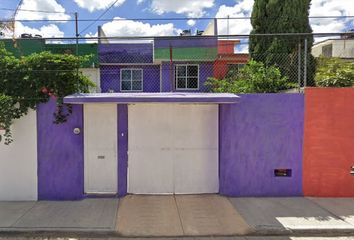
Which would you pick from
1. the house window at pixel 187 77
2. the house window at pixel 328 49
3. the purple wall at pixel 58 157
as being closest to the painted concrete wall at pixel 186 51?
the house window at pixel 187 77

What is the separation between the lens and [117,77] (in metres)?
19.9

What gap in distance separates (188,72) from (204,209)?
457 inches

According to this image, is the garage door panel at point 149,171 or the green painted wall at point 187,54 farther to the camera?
the green painted wall at point 187,54

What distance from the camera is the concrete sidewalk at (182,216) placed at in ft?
21.7

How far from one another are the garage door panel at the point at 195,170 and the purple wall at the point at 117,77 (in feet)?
32.3

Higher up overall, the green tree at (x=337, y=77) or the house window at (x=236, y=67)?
the house window at (x=236, y=67)

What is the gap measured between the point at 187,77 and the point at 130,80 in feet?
11.0

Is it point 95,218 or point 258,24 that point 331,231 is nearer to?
point 95,218

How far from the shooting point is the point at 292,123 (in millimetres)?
8672

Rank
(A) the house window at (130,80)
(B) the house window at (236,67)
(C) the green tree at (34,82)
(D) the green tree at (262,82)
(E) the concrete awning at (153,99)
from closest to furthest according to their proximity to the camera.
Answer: (E) the concrete awning at (153,99) → (C) the green tree at (34,82) → (D) the green tree at (262,82) → (B) the house window at (236,67) → (A) the house window at (130,80)

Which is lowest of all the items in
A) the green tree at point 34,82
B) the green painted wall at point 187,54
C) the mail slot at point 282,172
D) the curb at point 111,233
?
the curb at point 111,233

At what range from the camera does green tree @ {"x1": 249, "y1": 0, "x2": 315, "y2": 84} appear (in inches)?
493

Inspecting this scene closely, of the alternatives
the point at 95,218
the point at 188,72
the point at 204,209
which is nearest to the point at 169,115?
the point at 204,209

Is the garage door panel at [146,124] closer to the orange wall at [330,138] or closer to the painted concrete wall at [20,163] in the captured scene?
the painted concrete wall at [20,163]
